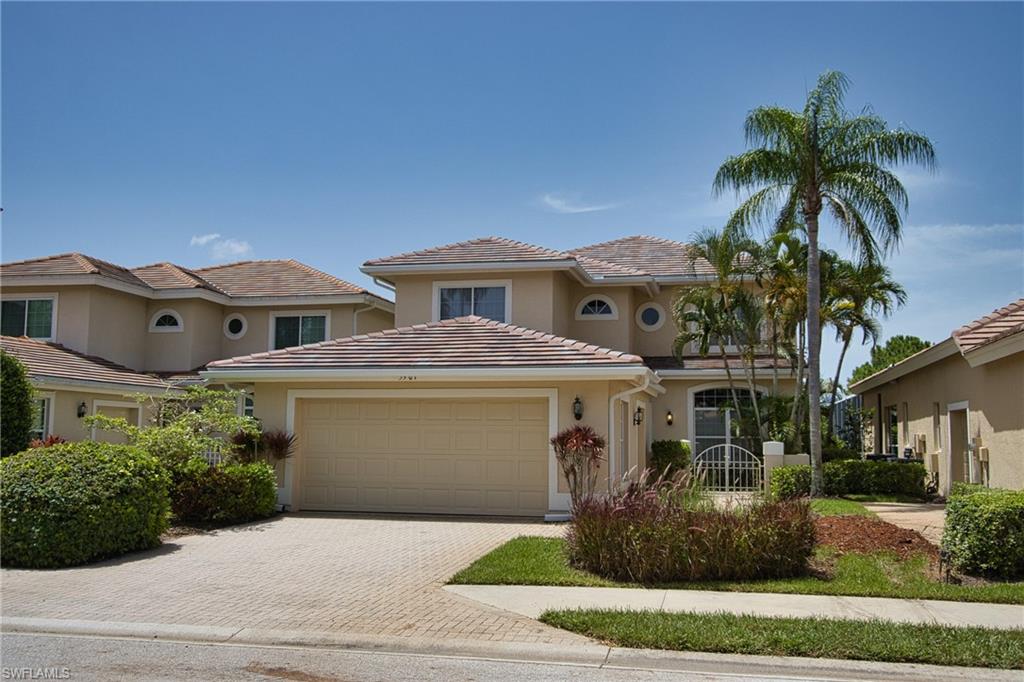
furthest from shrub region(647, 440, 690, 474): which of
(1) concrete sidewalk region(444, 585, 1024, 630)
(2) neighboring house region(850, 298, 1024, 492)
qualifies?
(1) concrete sidewalk region(444, 585, 1024, 630)

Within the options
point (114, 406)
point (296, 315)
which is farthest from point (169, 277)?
point (114, 406)

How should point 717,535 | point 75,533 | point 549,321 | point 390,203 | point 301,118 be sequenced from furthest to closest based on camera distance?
point 549,321
point 390,203
point 301,118
point 75,533
point 717,535

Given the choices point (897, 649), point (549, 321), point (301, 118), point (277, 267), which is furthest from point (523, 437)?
point (277, 267)

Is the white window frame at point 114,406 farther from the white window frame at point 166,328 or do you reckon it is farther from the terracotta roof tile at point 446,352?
the terracotta roof tile at point 446,352

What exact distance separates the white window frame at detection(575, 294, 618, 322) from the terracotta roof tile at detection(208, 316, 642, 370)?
6228 mm

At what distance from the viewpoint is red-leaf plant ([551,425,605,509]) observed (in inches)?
565

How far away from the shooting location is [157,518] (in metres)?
12.4

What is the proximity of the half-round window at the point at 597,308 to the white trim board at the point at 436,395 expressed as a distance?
8.44 m

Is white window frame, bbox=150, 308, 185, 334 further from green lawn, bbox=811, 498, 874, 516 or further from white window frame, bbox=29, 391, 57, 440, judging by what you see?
green lawn, bbox=811, 498, 874, 516

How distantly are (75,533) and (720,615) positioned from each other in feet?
26.3

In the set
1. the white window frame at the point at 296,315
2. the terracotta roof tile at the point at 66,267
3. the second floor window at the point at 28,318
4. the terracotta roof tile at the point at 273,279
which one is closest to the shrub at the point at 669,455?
the terracotta roof tile at the point at 273,279

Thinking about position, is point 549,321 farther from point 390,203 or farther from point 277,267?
point 277,267

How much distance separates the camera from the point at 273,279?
90.7 feet

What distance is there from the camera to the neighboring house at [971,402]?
45.8 ft
